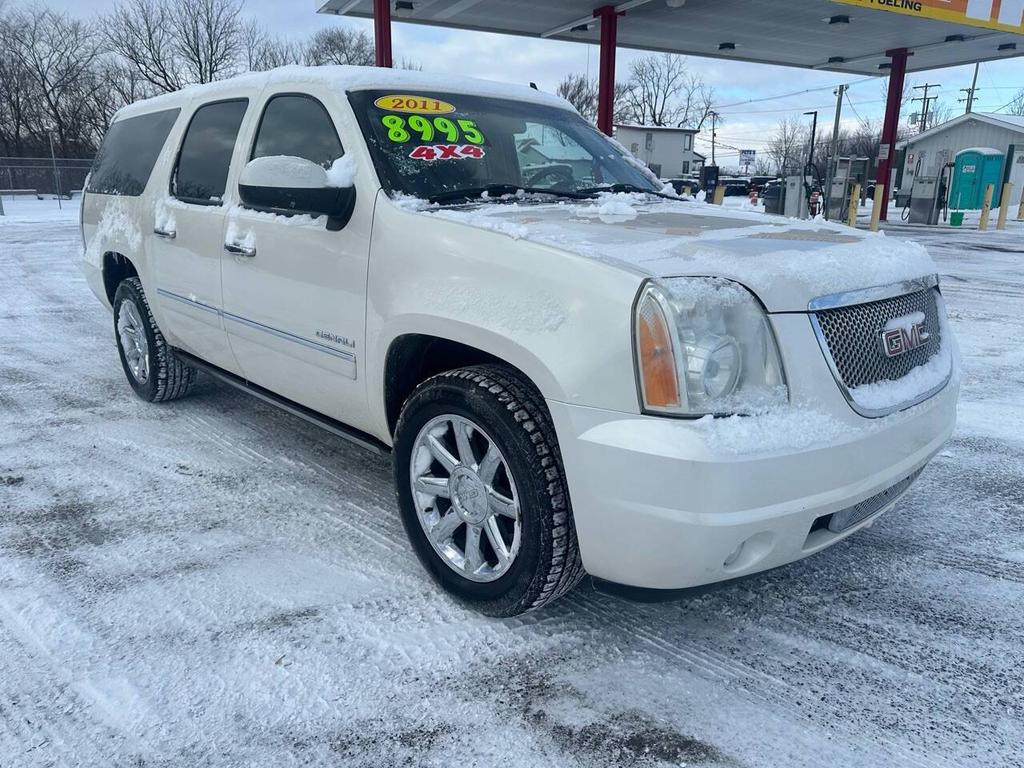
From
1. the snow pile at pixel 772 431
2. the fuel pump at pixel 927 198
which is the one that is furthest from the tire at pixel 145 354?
the fuel pump at pixel 927 198

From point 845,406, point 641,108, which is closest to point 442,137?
point 845,406

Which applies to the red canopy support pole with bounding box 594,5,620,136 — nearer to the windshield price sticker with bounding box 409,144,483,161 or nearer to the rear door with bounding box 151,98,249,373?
the rear door with bounding box 151,98,249,373

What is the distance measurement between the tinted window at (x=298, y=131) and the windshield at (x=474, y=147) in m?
0.17

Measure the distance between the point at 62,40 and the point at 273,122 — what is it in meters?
50.1

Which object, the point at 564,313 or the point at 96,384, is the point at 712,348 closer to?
the point at 564,313

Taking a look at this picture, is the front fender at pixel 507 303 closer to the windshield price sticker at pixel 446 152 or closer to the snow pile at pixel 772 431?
the snow pile at pixel 772 431

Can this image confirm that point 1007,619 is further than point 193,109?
No

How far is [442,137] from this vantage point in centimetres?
320

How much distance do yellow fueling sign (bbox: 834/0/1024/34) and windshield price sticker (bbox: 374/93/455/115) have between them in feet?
48.5

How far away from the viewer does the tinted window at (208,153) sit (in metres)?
3.78

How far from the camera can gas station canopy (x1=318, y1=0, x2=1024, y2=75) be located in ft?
55.1

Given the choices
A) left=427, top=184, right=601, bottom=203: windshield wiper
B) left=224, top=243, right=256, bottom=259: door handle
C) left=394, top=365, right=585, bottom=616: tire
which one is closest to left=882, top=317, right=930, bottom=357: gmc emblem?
left=394, top=365, right=585, bottom=616: tire

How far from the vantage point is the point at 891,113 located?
75.4 feet

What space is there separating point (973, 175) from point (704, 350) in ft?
98.3
